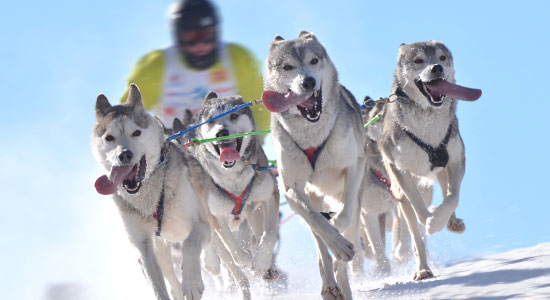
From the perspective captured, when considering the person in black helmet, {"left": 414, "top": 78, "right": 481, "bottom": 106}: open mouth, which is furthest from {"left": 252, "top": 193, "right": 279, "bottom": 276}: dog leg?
the person in black helmet

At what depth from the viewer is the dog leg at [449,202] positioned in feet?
16.3

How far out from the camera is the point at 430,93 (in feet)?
17.0

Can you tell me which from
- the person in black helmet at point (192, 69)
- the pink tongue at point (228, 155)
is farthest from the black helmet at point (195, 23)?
the pink tongue at point (228, 155)

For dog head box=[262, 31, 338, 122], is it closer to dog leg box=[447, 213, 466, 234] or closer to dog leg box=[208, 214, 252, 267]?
dog leg box=[447, 213, 466, 234]

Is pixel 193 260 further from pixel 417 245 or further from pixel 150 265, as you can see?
pixel 417 245

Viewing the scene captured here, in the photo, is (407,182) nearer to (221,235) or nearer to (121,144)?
(221,235)

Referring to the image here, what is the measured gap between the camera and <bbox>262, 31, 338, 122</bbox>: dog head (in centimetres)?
443

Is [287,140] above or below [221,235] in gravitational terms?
above

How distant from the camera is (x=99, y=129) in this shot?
14.8 feet

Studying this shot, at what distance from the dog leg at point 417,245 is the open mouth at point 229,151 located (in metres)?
1.23

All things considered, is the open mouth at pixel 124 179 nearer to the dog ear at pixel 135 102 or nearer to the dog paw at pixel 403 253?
the dog ear at pixel 135 102

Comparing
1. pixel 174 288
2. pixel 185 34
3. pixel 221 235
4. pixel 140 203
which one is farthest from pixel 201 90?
pixel 140 203

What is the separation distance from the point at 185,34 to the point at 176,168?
2.81m

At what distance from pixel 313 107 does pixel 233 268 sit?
5.63ft
